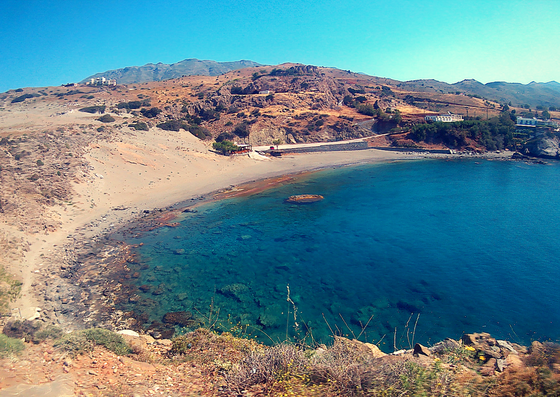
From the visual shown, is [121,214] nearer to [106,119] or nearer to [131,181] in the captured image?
[131,181]

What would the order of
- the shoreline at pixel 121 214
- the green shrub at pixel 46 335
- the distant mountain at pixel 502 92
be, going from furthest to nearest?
the distant mountain at pixel 502 92
the shoreline at pixel 121 214
the green shrub at pixel 46 335

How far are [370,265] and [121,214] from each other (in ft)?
64.3

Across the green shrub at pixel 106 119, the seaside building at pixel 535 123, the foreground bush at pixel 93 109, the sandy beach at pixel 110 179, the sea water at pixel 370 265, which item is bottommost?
the sea water at pixel 370 265

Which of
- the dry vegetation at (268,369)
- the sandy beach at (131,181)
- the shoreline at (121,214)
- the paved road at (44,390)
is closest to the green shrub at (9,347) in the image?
the dry vegetation at (268,369)

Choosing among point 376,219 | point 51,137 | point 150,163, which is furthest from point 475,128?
point 51,137

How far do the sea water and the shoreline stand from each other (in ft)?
10.1

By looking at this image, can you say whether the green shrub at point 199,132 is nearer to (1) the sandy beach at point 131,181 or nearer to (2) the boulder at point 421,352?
(1) the sandy beach at point 131,181

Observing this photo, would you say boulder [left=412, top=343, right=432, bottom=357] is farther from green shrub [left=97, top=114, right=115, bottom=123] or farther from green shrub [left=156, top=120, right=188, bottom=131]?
green shrub [left=97, top=114, right=115, bottom=123]

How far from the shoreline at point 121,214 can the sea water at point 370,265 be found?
3.08m

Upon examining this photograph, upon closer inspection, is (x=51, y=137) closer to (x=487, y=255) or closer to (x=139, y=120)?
(x=139, y=120)

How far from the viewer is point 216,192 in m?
31.1

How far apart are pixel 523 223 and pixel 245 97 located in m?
55.5

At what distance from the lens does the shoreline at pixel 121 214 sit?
13.2 meters

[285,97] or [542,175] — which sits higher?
[285,97]
